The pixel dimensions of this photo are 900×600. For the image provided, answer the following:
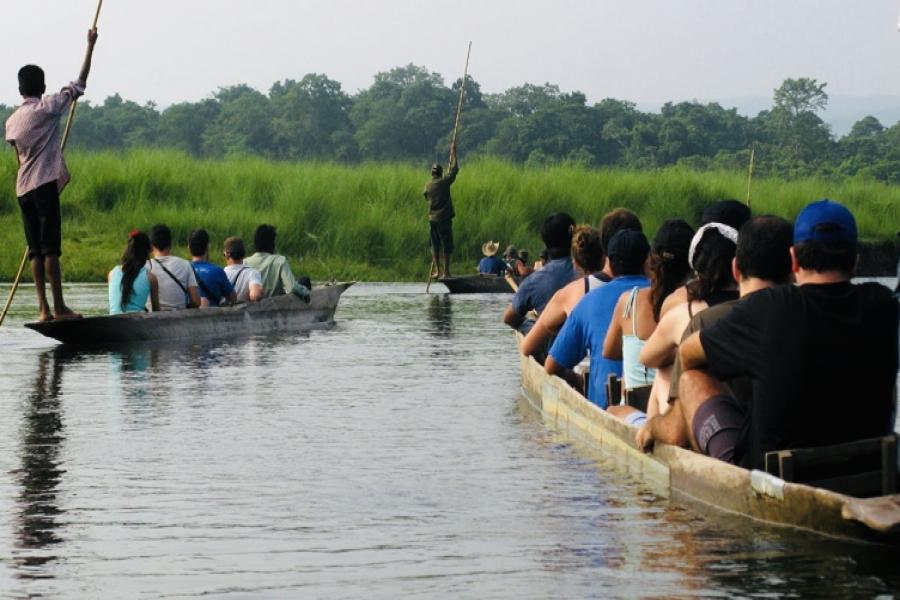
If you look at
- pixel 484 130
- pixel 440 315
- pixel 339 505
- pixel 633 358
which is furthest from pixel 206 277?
pixel 484 130

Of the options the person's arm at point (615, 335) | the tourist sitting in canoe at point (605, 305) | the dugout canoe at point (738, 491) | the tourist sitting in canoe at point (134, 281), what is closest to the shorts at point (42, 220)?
the tourist sitting in canoe at point (134, 281)

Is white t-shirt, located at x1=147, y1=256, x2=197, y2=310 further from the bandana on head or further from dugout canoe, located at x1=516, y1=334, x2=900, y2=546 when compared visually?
the bandana on head

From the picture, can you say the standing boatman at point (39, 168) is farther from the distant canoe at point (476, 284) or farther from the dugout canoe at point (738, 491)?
the distant canoe at point (476, 284)

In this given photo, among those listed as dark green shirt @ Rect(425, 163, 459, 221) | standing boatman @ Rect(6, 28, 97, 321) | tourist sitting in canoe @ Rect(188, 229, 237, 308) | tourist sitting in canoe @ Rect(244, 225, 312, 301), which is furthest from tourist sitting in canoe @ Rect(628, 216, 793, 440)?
dark green shirt @ Rect(425, 163, 459, 221)

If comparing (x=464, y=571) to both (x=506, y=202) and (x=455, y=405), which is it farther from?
(x=506, y=202)

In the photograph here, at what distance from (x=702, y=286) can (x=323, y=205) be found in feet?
87.9

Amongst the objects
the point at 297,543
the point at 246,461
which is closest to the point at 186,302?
the point at 246,461

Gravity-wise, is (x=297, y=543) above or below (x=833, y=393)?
below

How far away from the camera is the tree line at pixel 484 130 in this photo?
68375mm

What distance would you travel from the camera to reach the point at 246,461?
32.8 feet

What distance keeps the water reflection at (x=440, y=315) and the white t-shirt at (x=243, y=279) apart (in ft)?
6.05

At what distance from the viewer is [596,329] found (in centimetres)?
1053

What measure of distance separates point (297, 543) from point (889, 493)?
2303 millimetres

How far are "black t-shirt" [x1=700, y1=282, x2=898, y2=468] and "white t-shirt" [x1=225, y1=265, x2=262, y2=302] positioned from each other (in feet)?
37.3
